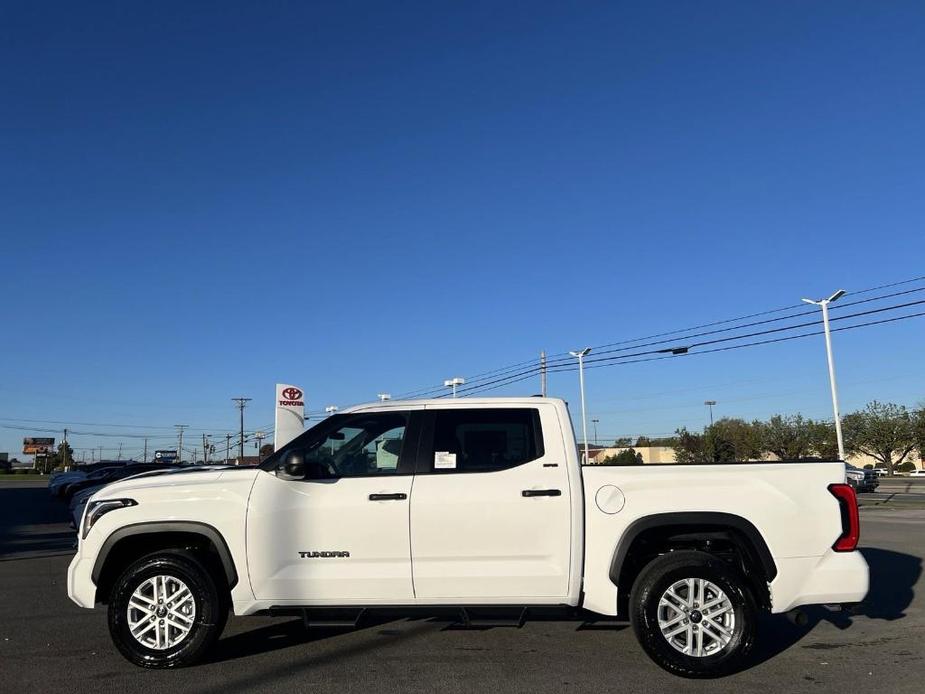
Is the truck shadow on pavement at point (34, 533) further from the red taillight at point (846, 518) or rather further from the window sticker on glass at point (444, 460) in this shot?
the red taillight at point (846, 518)

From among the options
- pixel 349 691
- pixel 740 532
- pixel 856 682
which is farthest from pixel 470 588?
pixel 856 682

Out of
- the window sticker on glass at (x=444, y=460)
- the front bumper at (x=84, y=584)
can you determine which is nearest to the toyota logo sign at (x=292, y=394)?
the front bumper at (x=84, y=584)

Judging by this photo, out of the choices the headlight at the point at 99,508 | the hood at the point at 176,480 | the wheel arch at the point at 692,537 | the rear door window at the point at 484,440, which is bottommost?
the wheel arch at the point at 692,537

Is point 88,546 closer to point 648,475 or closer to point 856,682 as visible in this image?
point 648,475

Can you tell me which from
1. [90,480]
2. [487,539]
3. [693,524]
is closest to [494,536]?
[487,539]

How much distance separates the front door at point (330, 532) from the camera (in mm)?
5484

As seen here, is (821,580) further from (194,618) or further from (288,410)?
(288,410)

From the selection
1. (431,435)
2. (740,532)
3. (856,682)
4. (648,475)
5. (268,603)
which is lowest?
(856,682)

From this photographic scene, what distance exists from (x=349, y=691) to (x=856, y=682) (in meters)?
3.52

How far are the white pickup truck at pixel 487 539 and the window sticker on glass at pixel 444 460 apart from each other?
11 mm

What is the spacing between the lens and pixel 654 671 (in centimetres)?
551

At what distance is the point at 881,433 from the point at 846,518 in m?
63.1

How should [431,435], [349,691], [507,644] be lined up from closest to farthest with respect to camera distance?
[349,691] < [431,435] < [507,644]

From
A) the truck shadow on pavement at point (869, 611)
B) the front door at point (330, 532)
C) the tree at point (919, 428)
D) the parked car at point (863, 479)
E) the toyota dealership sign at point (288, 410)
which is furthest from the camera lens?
the tree at point (919, 428)
